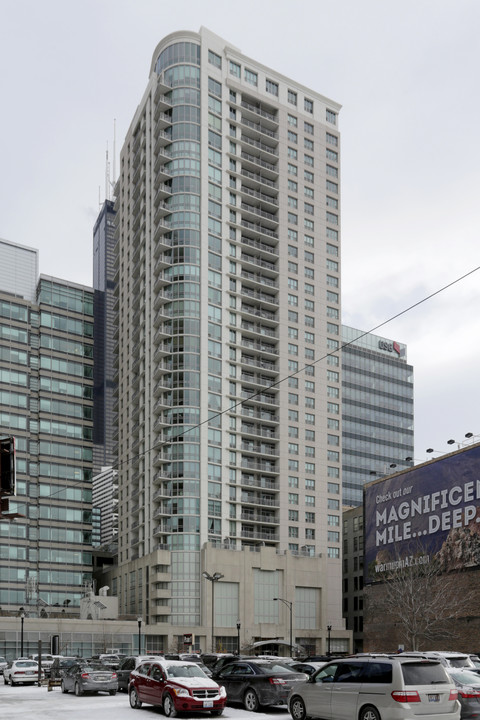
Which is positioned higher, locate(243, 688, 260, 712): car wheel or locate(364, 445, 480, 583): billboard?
locate(364, 445, 480, 583): billboard

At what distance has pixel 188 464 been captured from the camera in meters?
104

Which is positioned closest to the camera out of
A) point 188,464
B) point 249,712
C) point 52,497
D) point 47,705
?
point 249,712

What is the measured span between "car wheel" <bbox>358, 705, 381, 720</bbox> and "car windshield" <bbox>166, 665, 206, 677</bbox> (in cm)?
752

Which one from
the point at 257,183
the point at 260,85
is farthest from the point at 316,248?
the point at 260,85

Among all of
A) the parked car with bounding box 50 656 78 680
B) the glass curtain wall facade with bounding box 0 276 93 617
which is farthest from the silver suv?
the glass curtain wall facade with bounding box 0 276 93 617

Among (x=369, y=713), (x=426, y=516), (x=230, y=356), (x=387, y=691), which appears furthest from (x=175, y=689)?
(x=230, y=356)

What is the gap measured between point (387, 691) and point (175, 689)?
8.02 m

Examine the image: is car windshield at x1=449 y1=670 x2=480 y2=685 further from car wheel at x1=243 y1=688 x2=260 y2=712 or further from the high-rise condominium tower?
the high-rise condominium tower

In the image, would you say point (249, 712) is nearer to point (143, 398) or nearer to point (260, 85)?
point (143, 398)

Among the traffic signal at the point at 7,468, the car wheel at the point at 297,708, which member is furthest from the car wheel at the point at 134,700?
the traffic signal at the point at 7,468

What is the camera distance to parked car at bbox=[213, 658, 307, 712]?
27.8 m

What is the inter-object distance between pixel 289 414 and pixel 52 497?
40.6 m

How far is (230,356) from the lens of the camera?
111312mm

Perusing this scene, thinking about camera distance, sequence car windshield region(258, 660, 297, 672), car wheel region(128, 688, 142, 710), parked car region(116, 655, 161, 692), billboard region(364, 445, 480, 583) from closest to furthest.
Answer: car windshield region(258, 660, 297, 672), car wheel region(128, 688, 142, 710), parked car region(116, 655, 161, 692), billboard region(364, 445, 480, 583)
